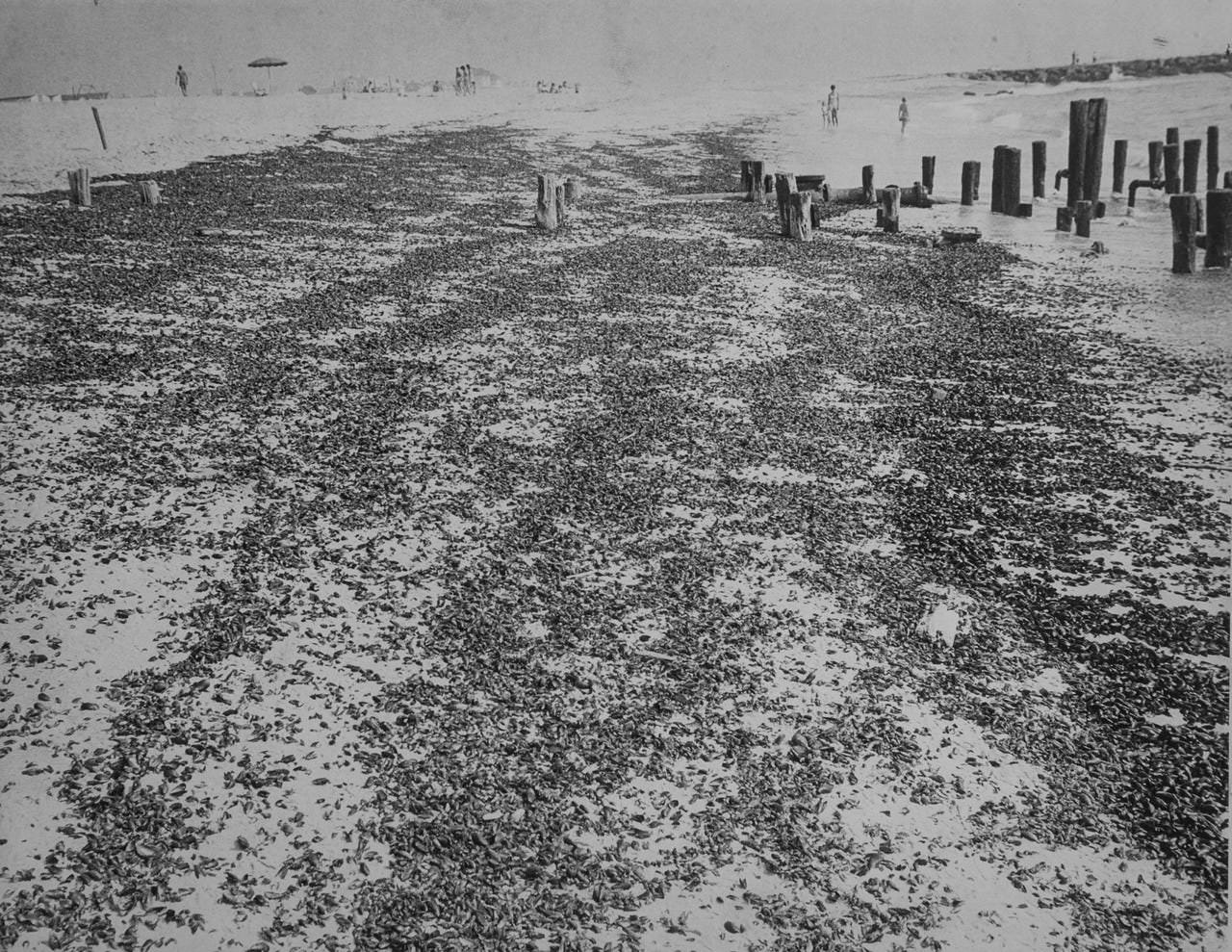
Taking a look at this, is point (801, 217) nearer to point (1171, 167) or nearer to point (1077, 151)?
point (1077, 151)

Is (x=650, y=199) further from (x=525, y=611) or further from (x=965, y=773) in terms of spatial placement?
(x=965, y=773)

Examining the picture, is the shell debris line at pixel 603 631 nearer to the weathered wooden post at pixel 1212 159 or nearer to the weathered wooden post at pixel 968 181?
the weathered wooden post at pixel 968 181

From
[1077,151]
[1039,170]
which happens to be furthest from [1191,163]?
[1077,151]

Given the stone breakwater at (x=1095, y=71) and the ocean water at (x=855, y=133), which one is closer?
the ocean water at (x=855, y=133)

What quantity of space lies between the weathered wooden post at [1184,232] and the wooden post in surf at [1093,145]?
26.5ft

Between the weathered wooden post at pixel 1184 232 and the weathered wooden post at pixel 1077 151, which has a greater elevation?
the weathered wooden post at pixel 1077 151

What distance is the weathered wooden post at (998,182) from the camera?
69.6 feet

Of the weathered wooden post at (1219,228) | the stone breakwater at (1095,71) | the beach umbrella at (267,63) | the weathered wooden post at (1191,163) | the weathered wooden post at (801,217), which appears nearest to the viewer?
the weathered wooden post at (1219,228)

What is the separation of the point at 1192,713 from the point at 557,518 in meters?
4.49

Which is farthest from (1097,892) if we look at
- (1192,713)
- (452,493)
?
(452,493)

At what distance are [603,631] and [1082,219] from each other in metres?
17.2

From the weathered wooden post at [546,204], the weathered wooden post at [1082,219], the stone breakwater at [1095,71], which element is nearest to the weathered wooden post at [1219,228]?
the weathered wooden post at [1082,219]

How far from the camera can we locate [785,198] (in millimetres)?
17766

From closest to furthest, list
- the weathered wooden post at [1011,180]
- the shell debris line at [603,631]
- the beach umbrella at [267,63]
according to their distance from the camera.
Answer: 1. the shell debris line at [603,631]
2. the weathered wooden post at [1011,180]
3. the beach umbrella at [267,63]
